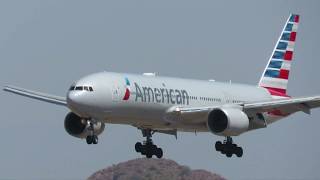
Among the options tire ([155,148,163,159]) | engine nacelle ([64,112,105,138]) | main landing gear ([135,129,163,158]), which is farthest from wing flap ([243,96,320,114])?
engine nacelle ([64,112,105,138])

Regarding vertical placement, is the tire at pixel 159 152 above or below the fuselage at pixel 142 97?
below

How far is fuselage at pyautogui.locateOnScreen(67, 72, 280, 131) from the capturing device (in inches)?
3890

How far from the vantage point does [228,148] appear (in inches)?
4289

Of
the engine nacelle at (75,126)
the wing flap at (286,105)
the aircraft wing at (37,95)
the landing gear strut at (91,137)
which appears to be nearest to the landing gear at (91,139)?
the landing gear strut at (91,137)

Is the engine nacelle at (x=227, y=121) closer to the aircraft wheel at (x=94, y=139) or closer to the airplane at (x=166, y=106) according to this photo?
the airplane at (x=166, y=106)

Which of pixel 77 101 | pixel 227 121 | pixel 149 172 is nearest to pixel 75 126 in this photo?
pixel 77 101

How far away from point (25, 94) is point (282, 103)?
936 inches

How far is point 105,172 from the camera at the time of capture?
593 ft

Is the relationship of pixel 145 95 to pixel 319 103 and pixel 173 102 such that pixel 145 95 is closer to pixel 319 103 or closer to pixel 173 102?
pixel 173 102

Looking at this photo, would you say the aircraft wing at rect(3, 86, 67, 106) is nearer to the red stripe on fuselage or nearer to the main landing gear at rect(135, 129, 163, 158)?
the main landing gear at rect(135, 129, 163, 158)

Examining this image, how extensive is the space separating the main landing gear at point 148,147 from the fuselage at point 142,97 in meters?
3.40

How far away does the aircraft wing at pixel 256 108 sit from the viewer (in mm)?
104938

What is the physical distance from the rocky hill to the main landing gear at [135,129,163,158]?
190ft

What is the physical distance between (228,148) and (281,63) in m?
18.0
